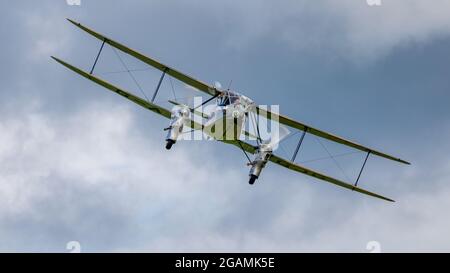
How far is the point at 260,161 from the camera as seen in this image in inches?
1598

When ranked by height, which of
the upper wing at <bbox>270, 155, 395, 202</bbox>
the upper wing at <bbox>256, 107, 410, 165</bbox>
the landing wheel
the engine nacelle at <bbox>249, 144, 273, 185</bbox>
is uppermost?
the upper wing at <bbox>256, 107, 410, 165</bbox>

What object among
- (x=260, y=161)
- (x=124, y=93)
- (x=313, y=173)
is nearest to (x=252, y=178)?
(x=260, y=161)

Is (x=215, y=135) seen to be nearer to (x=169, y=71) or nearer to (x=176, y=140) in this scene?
(x=176, y=140)

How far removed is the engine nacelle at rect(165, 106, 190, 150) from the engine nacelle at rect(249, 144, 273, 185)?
179 inches

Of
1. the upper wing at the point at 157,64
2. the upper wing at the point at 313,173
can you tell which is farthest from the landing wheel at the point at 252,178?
the upper wing at the point at 157,64

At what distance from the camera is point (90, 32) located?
41.8 meters

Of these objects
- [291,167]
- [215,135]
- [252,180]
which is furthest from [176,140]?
[291,167]

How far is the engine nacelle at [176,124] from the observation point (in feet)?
131

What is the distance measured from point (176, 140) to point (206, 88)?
393cm

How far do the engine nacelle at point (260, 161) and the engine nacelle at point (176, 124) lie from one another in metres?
4.54

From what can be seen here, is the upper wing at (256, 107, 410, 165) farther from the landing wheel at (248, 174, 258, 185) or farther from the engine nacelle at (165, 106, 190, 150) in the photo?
the engine nacelle at (165, 106, 190, 150)

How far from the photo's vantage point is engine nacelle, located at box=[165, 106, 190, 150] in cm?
3997

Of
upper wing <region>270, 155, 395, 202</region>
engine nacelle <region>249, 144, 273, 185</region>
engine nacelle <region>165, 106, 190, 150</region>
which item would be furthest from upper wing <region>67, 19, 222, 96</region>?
upper wing <region>270, 155, 395, 202</region>
